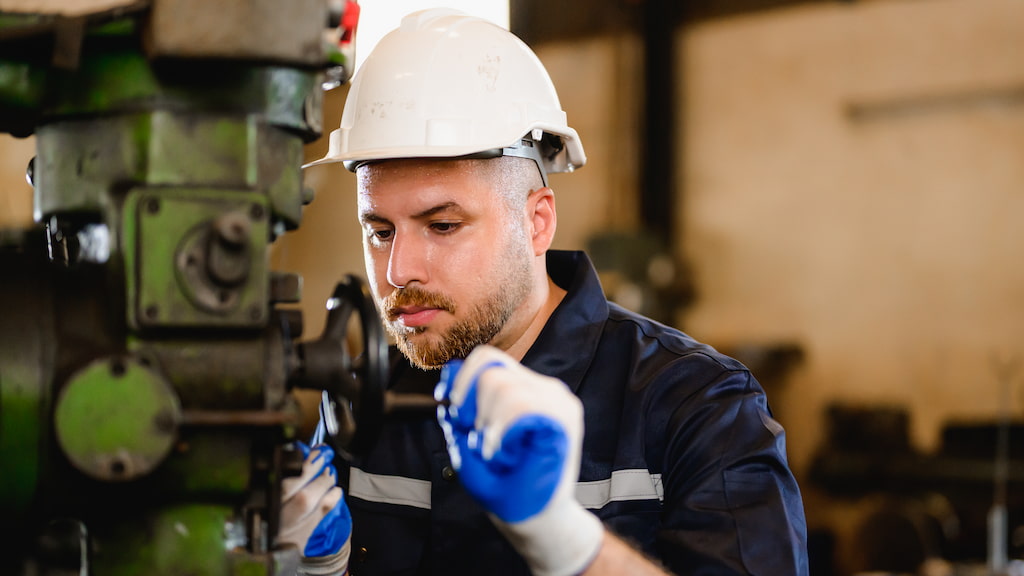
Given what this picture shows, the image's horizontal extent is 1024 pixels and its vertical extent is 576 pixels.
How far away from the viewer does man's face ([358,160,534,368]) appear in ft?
5.19

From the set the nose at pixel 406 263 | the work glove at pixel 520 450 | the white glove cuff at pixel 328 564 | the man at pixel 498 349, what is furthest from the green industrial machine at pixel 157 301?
the nose at pixel 406 263

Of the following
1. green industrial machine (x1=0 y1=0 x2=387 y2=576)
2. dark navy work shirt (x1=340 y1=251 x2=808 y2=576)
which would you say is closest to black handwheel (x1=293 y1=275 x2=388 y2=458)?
green industrial machine (x1=0 y1=0 x2=387 y2=576)

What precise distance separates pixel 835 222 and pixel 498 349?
383 centimetres

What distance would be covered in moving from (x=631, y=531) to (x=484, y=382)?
2.00 feet

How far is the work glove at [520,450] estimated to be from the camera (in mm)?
913

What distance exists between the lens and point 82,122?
882mm

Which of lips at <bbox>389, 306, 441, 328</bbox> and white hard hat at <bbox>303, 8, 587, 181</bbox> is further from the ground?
white hard hat at <bbox>303, 8, 587, 181</bbox>

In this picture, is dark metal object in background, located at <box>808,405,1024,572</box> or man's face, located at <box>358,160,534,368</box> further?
dark metal object in background, located at <box>808,405,1024,572</box>

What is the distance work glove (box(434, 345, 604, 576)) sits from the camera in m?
0.91

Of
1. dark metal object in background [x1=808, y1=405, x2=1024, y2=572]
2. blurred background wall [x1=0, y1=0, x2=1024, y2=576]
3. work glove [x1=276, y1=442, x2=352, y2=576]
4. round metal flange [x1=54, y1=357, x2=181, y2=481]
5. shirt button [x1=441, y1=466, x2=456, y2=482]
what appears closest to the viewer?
round metal flange [x1=54, y1=357, x2=181, y2=481]

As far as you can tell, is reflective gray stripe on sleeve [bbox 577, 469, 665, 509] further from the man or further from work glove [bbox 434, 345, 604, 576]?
work glove [bbox 434, 345, 604, 576]

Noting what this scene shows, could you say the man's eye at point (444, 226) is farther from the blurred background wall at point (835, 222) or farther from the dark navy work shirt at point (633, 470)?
the blurred background wall at point (835, 222)

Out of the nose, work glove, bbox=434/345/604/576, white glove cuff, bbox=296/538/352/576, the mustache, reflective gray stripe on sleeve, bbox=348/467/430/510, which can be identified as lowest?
white glove cuff, bbox=296/538/352/576

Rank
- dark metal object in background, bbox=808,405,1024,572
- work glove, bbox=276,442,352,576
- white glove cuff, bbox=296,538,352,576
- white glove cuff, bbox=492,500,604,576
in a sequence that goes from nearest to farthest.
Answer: white glove cuff, bbox=492,500,604,576 → work glove, bbox=276,442,352,576 → white glove cuff, bbox=296,538,352,576 → dark metal object in background, bbox=808,405,1024,572
